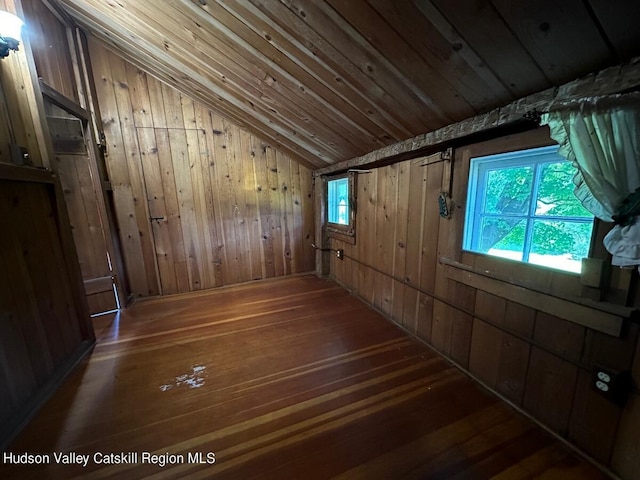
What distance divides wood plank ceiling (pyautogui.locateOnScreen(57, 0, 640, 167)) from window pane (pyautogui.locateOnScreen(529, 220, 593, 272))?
636mm

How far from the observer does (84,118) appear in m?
2.43

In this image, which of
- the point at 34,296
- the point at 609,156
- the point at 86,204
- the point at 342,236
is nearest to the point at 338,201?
the point at 342,236

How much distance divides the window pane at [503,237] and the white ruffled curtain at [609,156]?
391 millimetres

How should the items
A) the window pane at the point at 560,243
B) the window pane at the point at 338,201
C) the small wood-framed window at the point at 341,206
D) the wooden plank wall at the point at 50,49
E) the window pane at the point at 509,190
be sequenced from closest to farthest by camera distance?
the window pane at the point at 560,243 → the window pane at the point at 509,190 → the wooden plank wall at the point at 50,49 → the small wood-framed window at the point at 341,206 → the window pane at the point at 338,201

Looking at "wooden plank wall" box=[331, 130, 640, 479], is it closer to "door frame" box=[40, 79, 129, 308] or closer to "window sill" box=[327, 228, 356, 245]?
"window sill" box=[327, 228, 356, 245]

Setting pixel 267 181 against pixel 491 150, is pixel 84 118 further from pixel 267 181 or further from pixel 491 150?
pixel 491 150

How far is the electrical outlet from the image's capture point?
1.00m

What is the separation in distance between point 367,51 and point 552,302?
1.56m

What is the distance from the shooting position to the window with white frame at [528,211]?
1.14 m

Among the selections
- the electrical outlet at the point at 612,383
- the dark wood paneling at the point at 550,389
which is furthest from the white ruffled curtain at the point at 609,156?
the dark wood paneling at the point at 550,389

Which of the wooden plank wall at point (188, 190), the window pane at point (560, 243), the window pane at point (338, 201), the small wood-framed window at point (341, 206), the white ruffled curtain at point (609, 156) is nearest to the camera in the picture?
the white ruffled curtain at point (609, 156)

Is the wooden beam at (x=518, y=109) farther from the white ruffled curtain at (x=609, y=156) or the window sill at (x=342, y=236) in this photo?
the window sill at (x=342, y=236)

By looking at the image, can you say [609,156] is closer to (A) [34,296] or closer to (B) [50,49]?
→ (A) [34,296]

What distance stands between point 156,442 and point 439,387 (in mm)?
1647
